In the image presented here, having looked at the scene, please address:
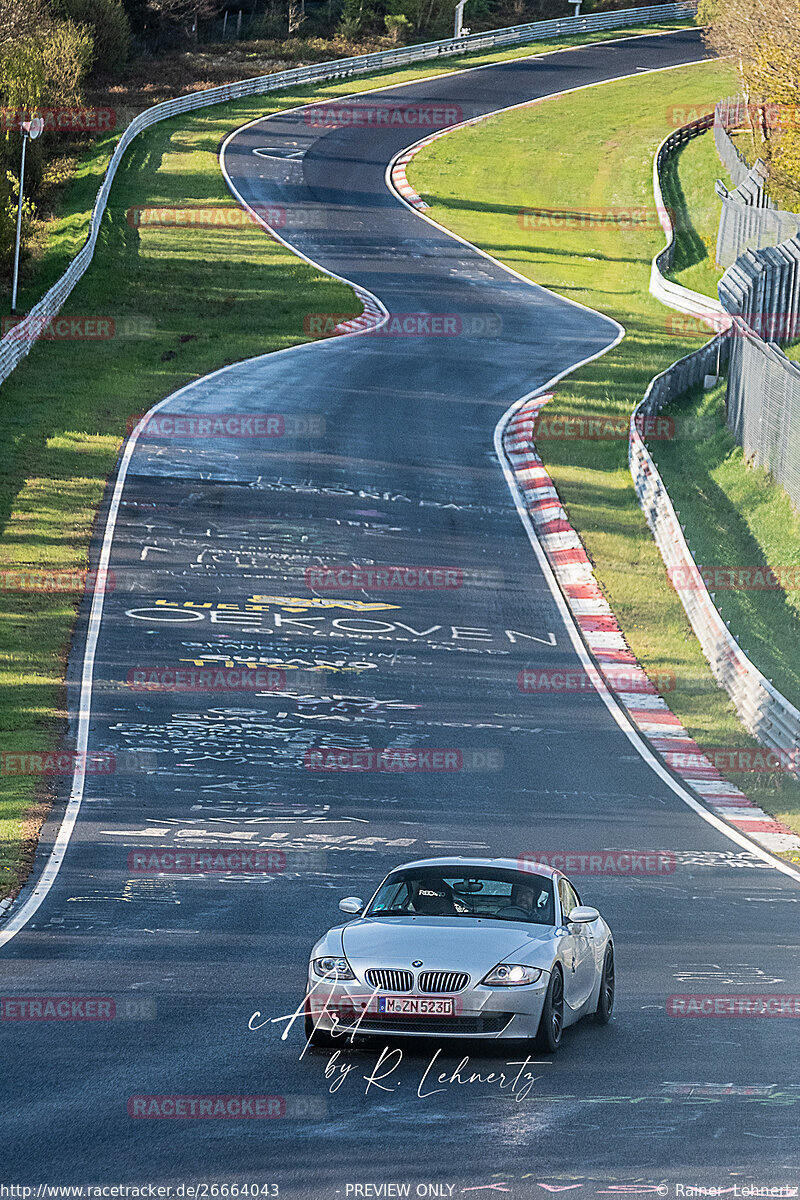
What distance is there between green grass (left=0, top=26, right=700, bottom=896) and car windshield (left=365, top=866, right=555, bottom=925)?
17.3 feet

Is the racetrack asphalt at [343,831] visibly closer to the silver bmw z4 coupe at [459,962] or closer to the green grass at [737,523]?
the silver bmw z4 coupe at [459,962]

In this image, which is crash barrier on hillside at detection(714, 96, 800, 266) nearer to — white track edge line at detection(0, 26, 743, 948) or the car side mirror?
white track edge line at detection(0, 26, 743, 948)

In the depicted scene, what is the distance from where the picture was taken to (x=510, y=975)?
9328 millimetres

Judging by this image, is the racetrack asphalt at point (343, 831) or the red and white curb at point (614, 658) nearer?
the racetrack asphalt at point (343, 831)

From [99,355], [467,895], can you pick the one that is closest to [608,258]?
[99,355]

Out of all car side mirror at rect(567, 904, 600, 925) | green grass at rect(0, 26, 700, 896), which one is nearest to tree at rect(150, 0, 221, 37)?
green grass at rect(0, 26, 700, 896)

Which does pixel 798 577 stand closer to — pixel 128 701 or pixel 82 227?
pixel 128 701

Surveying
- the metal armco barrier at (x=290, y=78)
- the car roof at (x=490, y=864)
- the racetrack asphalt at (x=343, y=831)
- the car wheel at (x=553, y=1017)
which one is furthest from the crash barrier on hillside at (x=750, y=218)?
the car wheel at (x=553, y=1017)

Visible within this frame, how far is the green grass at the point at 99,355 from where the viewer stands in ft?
71.2

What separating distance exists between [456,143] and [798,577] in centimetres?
4998

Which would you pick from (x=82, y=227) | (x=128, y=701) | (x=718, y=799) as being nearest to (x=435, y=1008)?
(x=718, y=799)

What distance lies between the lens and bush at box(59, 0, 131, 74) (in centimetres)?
7675

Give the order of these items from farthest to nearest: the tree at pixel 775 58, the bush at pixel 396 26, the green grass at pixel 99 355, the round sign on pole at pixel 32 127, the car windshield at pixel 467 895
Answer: the bush at pixel 396 26 < the tree at pixel 775 58 < the round sign on pole at pixel 32 127 < the green grass at pixel 99 355 < the car windshield at pixel 467 895

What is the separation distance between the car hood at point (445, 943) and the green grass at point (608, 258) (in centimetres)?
906
